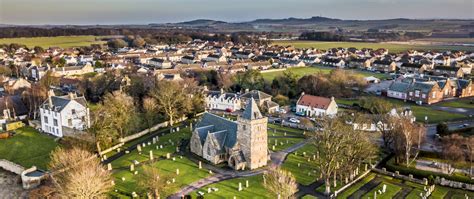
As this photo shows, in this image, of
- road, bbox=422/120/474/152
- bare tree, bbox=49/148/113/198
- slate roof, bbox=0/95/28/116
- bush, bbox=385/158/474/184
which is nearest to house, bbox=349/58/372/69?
road, bbox=422/120/474/152

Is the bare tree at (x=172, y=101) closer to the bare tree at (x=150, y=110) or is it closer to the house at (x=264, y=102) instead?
the bare tree at (x=150, y=110)

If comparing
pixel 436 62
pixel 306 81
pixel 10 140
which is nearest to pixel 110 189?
pixel 10 140

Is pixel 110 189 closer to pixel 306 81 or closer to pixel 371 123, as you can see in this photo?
pixel 371 123

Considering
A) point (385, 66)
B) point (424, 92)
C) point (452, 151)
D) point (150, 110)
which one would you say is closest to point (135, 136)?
point (150, 110)

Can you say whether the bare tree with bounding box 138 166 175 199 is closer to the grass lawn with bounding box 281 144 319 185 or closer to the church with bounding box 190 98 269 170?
the church with bounding box 190 98 269 170

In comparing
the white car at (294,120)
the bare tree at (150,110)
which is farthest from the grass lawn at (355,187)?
the bare tree at (150,110)

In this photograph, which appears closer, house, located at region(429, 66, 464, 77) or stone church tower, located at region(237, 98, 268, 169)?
stone church tower, located at region(237, 98, 268, 169)

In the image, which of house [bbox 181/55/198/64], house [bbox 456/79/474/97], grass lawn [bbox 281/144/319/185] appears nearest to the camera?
grass lawn [bbox 281/144/319/185]
